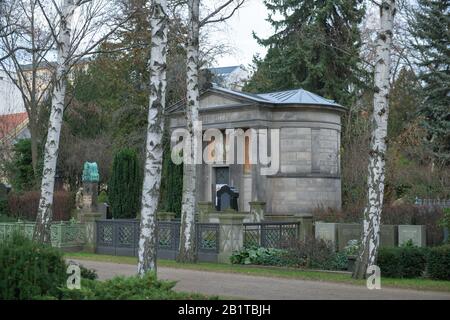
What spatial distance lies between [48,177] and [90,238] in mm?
7037

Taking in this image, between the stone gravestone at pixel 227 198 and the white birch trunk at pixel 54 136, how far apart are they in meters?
11.8

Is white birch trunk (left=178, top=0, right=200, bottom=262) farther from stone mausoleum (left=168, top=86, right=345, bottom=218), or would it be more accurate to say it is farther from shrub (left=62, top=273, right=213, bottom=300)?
shrub (left=62, top=273, right=213, bottom=300)

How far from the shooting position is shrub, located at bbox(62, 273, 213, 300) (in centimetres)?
873

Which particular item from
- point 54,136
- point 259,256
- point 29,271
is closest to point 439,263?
point 259,256

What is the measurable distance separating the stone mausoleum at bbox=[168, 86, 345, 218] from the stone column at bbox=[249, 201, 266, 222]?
4.19 feet

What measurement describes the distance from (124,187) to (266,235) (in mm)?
13471

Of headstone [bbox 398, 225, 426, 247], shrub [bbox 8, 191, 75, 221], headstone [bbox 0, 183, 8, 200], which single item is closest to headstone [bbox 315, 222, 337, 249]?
headstone [bbox 398, 225, 426, 247]

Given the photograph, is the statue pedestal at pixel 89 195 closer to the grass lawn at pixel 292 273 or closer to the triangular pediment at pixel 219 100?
the triangular pediment at pixel 219 100

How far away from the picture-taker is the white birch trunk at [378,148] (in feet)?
53.3

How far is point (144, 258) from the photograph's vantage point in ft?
43.5

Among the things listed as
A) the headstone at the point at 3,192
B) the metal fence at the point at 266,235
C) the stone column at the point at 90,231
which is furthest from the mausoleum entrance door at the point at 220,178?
the headstone at the point at 3,192

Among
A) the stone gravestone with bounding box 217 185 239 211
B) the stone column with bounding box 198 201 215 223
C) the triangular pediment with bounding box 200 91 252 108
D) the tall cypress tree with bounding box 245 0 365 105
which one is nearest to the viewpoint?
the stone column with bounding box 198 201 215 223

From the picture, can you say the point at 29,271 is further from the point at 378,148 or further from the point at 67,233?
the point at 67,233
